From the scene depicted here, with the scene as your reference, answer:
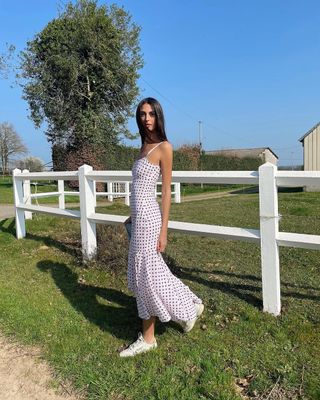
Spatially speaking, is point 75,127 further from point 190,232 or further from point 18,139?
point 18,139

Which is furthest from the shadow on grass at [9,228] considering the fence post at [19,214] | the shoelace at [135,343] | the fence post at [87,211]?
the shoelace at [135,343]

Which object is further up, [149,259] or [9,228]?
[149,259]

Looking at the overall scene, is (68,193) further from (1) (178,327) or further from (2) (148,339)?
(2) (148,339)

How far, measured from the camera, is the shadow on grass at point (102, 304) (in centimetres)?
395

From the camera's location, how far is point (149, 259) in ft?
11.1

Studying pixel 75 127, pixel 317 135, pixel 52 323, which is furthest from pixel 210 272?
pixel 75 127

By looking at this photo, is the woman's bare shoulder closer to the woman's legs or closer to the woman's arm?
the woman's arm

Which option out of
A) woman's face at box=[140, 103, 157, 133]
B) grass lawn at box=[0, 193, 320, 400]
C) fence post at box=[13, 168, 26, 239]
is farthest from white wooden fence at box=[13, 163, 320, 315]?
fence post at box=[13, 168, 26, 239]

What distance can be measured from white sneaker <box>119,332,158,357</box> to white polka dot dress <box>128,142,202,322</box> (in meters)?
0.20

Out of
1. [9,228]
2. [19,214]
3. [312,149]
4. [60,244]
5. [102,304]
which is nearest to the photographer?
[102,304]

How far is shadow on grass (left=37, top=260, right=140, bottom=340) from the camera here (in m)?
3.95

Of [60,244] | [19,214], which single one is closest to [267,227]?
[60,244]

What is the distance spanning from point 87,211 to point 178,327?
242cm

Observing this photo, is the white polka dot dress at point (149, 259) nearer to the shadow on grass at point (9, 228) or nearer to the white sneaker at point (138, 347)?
the white sneaker at point (138, 347)
